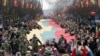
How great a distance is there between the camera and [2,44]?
10.6 meters

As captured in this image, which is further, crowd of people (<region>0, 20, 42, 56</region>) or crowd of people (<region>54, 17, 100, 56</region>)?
crowd of people (<region>54, 17, 100, 56</region>)

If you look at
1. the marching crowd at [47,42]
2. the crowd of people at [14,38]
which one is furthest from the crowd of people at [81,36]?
the crowd of people at [14,38]

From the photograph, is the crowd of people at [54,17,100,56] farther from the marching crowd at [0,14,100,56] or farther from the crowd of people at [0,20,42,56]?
the crowd of people at [0,20,42,56]

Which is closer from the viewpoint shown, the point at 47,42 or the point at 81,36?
the point at 47,42

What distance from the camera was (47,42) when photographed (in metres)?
10.8

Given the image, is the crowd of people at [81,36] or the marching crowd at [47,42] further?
the crowd of people at [81,36]

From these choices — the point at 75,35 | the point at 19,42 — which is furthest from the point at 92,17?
the point at 19,42

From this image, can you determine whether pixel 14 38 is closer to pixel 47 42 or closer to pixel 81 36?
pixel 47 42

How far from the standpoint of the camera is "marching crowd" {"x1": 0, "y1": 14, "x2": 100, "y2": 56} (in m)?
10.7

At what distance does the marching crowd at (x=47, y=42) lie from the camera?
10.7 metres

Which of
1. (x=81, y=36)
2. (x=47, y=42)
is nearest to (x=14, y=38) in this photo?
(x=47, y=42)

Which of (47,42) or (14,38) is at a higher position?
(14,38)

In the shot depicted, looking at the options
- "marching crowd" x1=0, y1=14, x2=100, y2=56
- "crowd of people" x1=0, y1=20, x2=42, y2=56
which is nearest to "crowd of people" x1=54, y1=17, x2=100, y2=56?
"marching crowd" x1=0, y1=14, x2=100, y2=56

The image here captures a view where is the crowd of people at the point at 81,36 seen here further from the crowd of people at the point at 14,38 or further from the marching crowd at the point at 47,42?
the crowd of people at the point at 14,38
